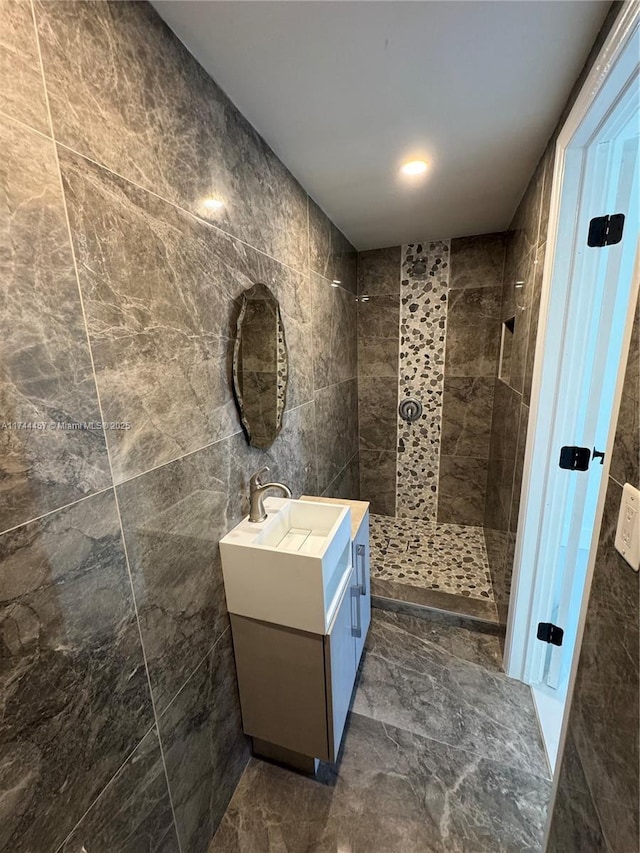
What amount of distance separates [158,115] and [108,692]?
1.47m

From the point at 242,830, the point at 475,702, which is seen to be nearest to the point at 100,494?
the point at 242,830

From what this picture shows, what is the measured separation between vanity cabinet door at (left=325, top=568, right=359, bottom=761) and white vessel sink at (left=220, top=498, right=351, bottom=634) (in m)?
0.09

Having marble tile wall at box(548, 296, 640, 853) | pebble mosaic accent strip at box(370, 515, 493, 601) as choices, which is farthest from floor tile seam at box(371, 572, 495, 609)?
marble tile wall at box(548, 296, 640, 853)

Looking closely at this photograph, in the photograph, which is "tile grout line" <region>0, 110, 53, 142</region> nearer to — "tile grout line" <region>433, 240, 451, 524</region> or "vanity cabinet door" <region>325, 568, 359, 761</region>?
"vanity cabinet door" <region>325, 568, 359, 761</region>

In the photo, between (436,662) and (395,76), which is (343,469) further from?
(395,76)

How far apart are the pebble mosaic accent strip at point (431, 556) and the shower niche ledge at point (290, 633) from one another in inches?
43.4

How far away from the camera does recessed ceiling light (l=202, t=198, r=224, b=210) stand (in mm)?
1062

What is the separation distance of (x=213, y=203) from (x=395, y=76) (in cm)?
70

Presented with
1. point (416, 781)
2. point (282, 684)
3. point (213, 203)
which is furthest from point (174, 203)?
point (416, 781)

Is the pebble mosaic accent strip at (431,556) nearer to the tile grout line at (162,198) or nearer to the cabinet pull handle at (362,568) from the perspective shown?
the cabinet pull handle at (362,568)

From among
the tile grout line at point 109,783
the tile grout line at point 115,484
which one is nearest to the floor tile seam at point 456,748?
the tile grout line at point 109,783

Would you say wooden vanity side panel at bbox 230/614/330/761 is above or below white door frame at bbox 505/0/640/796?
below

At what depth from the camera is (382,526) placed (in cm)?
314

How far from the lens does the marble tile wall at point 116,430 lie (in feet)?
2.06
